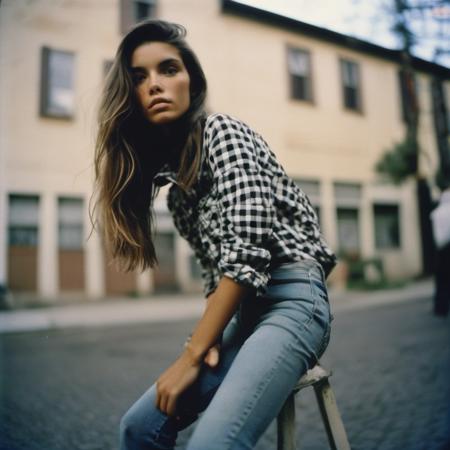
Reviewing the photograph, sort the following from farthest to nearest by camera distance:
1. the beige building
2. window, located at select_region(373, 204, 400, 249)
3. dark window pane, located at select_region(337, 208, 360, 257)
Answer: window, located at select_region(373, 204, 400, 249) < dark window pane, located at select_region(337, 208, 360, 257) < the beige building

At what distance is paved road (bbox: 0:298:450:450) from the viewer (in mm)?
2447

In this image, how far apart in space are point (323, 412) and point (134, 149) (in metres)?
0.99

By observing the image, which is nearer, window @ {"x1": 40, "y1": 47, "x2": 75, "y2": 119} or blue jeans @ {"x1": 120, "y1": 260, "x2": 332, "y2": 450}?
blue jeans @ {"x1": 120, "y1": 260, "x2": 332, "y2": 450}

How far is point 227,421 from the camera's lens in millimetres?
960

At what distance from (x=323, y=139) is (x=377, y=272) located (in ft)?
18.3

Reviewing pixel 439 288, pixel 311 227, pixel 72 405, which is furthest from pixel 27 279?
pixel 311 227

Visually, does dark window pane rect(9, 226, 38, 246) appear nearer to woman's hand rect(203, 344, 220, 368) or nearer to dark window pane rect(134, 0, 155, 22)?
dark window pane rect(134, 0, 155, 22)

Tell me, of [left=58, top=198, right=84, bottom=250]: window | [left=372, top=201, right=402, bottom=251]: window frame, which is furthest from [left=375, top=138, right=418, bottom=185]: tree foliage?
[left=58, top=198, right=84, bottom=250]: window

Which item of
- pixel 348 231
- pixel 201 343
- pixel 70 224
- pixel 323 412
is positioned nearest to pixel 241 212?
pixel 201 343

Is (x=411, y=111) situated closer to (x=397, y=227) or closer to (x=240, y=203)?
(x=240, y=203)

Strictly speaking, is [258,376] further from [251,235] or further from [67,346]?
[67,346]

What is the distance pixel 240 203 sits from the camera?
108cm

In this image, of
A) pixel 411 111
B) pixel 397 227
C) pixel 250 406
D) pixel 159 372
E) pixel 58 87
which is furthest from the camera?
pixel 397 227

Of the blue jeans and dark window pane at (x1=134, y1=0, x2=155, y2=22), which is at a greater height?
dark window pane at (x1=134, y1=0, x2=155, y2=22)
